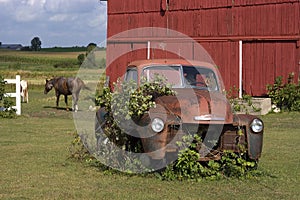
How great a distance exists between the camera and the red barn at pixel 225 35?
2600 centimetres

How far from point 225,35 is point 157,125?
1887cm

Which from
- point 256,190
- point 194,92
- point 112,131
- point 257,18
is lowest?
point 256,190

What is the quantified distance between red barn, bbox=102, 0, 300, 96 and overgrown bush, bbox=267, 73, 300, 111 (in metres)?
0.46

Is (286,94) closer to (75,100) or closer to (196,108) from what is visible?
(75,100)

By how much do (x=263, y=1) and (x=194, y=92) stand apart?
16.9 meters

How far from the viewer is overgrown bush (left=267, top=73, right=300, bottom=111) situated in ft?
82.3

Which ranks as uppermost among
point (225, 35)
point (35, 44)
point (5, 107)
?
point (35, 44)

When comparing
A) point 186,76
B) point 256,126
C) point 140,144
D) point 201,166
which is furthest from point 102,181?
point 186,76

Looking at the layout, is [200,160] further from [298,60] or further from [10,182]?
[298,60]

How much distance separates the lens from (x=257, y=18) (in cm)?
2672

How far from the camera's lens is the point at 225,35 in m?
27.8

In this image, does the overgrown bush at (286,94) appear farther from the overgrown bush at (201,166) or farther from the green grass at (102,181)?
the overgrown bush at (201,166)

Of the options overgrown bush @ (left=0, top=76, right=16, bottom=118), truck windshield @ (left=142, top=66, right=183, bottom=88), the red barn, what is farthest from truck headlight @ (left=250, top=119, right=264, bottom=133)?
the red barn

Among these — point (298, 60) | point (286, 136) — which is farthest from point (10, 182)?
point (298, 60)
